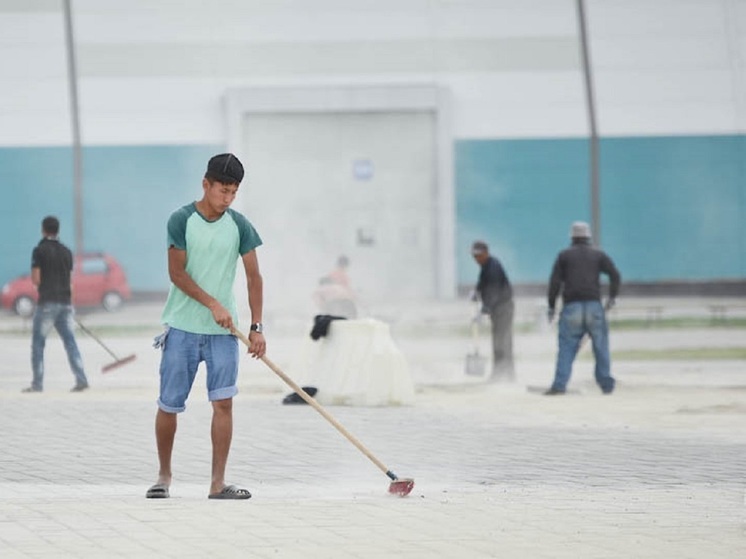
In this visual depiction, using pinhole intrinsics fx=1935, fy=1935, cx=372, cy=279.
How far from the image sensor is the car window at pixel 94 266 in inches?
1415

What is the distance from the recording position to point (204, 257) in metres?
9.33

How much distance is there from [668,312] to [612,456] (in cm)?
2330

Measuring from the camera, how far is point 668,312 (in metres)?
34.8

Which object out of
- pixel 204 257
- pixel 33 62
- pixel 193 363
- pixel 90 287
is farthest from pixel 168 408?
pixel 33 62

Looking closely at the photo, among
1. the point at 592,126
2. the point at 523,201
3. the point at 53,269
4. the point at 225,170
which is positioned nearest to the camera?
the point at 225,170

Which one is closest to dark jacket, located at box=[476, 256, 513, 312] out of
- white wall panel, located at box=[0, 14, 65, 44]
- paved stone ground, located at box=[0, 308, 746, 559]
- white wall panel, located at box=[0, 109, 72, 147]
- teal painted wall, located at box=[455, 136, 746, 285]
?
paved stone ground, located at box=[0, 308, 746, 559]

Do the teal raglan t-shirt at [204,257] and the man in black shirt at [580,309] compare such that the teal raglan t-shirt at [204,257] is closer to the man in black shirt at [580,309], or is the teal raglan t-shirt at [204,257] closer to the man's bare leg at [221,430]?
the man's bare leg at [221,430]

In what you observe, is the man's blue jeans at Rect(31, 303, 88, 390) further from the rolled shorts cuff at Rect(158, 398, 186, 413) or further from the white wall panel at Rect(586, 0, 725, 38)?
the white wall panel at Rect(586, 0, 725, 38)

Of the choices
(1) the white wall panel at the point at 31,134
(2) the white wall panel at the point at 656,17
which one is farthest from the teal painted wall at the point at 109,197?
(2) the white wall panel at the point at 656,17

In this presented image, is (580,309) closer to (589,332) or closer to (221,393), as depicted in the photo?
(589,332)

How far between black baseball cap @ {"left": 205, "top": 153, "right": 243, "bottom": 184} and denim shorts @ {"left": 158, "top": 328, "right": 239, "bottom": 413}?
0.78 meters

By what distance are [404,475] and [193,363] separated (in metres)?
1.86

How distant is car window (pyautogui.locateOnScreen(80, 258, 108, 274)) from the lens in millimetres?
35938

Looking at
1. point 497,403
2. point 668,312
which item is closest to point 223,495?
point 497,403
